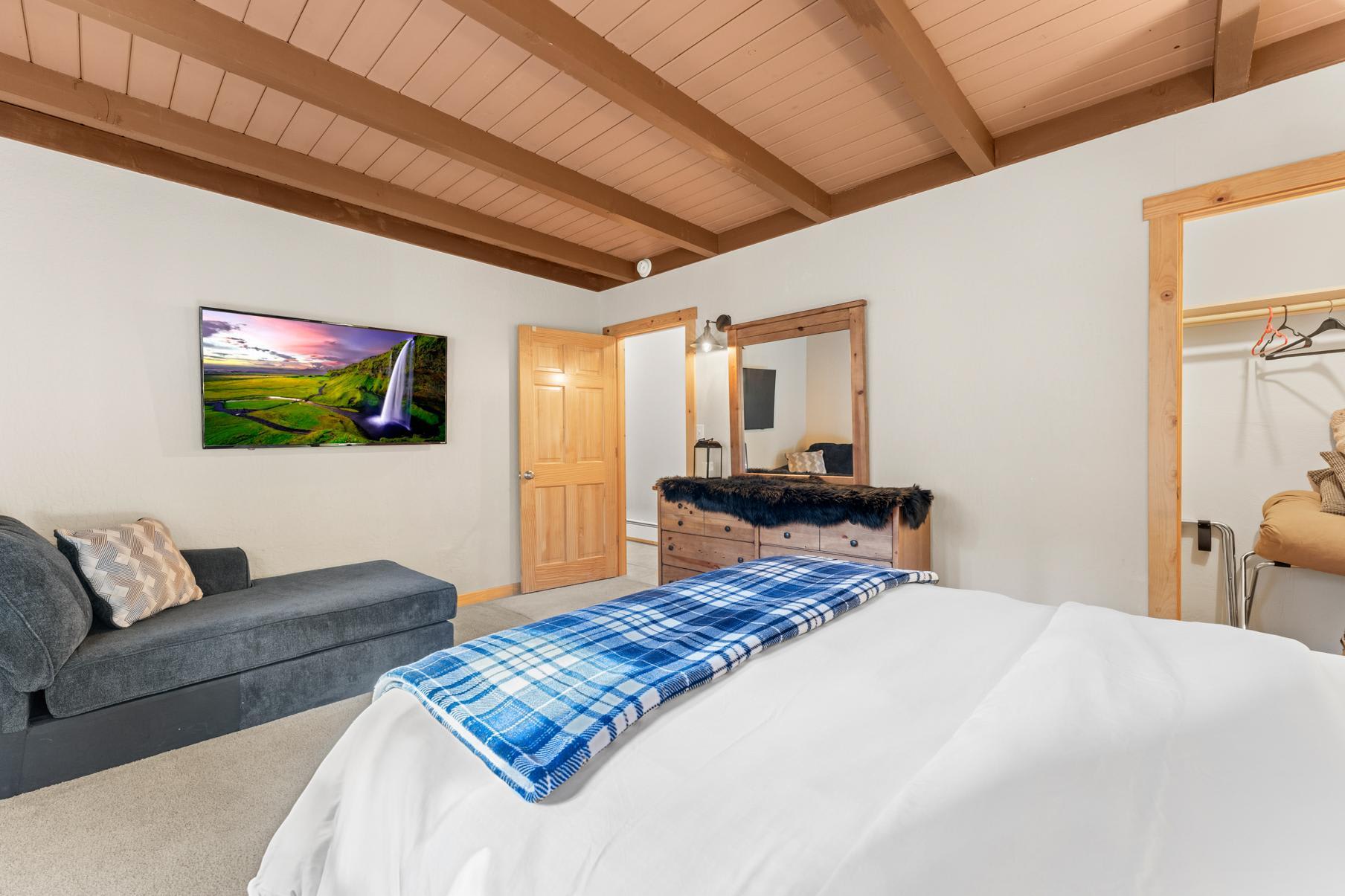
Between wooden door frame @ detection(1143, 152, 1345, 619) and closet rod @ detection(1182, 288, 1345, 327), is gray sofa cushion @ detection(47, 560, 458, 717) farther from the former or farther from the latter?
closet rod @ detection(1182, 288, 1345, 327)

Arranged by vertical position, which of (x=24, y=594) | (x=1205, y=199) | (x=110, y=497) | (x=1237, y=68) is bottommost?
(x=24, y=594)

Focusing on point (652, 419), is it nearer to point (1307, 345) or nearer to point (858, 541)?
point (858, 541)

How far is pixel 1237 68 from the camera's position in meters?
2.21

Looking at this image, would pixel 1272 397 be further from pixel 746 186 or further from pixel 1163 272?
pixel 746 186

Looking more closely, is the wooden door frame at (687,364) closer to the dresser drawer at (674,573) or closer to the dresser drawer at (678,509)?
the dresser drawer at (678,509)

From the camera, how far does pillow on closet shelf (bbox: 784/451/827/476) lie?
369cm

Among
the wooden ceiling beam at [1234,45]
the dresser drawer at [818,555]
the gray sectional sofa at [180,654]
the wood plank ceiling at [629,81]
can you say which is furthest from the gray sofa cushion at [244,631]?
the wooden ceiling beam at [1234,45]

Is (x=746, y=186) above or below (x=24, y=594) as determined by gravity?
above

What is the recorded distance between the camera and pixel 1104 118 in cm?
267

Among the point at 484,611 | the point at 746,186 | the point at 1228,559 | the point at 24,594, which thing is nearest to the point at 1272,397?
the point at 1228,559

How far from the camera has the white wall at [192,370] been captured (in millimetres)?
2699

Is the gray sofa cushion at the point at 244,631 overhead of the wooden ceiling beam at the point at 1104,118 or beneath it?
beneath

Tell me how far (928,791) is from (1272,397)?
4006 millimetres

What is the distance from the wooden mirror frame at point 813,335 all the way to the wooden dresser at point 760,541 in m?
0.51
